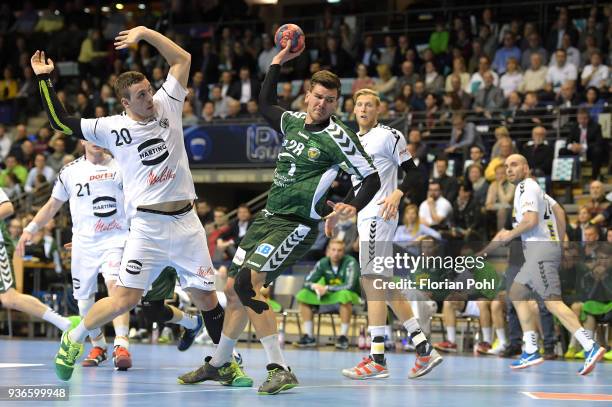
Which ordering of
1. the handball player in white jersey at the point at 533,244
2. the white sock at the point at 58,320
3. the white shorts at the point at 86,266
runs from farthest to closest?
1. the white sock at the point at 58,320
2. the handball player in white jersey at the point at 533,244
3. the white shorts at the point at 86,266

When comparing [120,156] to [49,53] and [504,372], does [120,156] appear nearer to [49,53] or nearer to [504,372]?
[504,372]

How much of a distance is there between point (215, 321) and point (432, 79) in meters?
13.5

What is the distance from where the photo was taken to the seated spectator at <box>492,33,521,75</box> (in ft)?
69.7

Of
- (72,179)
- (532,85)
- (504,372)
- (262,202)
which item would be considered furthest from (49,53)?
(504,372)

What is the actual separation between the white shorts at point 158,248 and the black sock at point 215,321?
0.54 m

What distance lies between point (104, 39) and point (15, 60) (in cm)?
238

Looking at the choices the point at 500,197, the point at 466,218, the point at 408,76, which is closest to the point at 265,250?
the point at 466,218

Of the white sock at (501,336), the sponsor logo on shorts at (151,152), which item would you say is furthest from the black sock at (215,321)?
the white sock at (501,336)

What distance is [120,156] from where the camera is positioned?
8469mm

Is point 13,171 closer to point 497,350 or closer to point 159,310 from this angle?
point 497,350

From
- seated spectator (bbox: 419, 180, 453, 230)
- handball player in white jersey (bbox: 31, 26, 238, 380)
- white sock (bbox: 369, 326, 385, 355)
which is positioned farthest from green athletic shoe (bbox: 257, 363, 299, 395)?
seated spectator (bbox: 419, 180, 453, 230)

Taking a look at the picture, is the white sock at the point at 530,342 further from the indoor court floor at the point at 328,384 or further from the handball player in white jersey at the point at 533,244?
the indoor court floor at the point at 328,384

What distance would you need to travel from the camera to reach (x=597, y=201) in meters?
16.1

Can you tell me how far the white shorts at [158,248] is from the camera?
8344 mm
